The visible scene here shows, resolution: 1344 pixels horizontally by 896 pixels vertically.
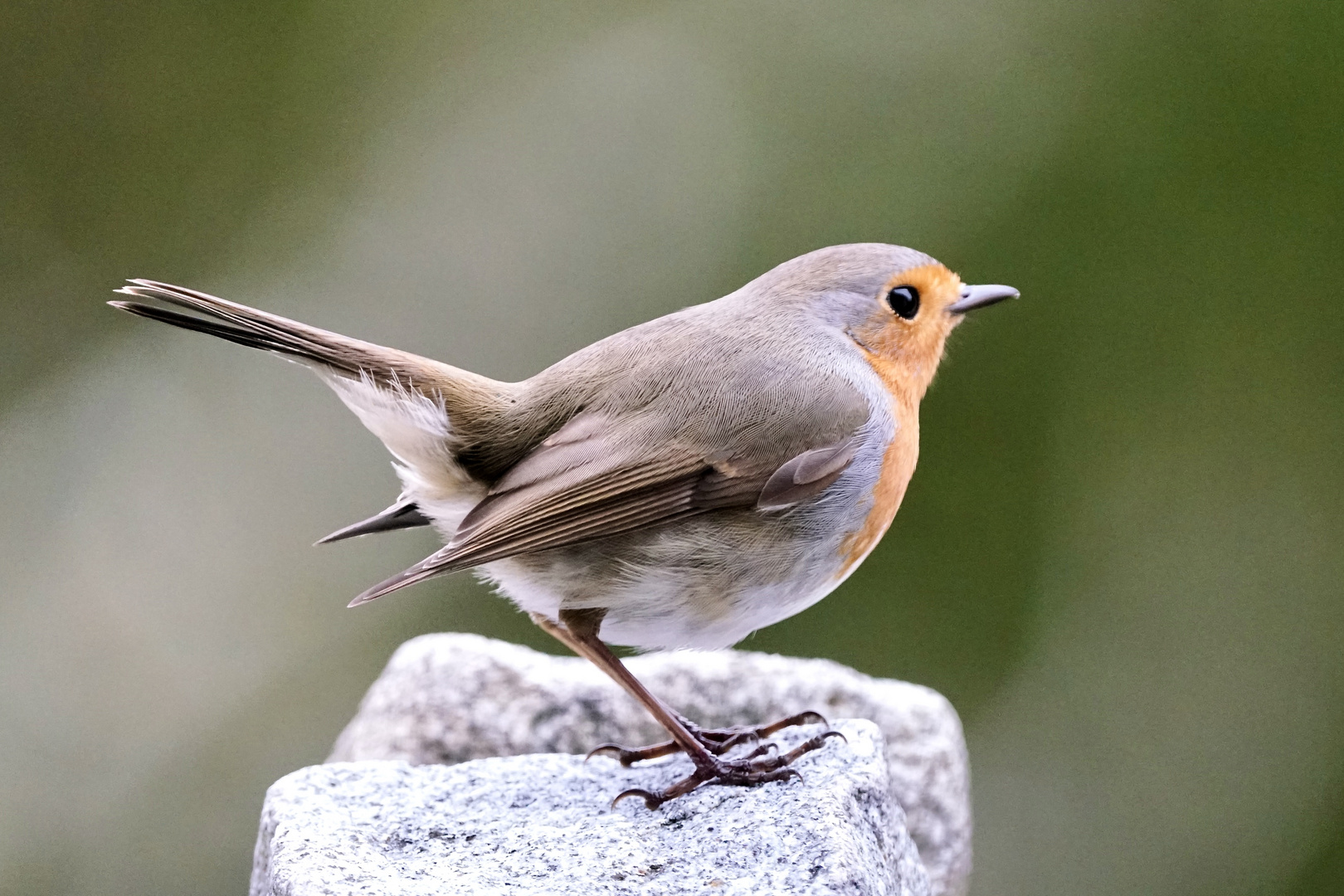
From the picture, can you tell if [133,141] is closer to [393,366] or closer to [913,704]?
[393,366]

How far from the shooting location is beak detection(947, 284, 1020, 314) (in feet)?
10.5

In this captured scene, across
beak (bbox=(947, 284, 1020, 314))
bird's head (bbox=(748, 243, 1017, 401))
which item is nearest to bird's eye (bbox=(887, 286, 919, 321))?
bird's head (bbox=(748, 243, 1017, 401))

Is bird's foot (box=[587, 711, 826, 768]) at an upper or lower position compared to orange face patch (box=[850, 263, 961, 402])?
lower

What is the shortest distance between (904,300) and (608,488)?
3.20ft

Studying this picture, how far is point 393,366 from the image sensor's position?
276 centimetres

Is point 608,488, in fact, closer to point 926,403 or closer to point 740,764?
point 740,764

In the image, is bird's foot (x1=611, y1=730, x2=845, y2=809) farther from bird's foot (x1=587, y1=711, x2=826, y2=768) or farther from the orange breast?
the orange breast

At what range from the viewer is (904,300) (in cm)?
315

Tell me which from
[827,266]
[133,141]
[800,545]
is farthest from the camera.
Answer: [133,141]

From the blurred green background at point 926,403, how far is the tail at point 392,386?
177 centimetres

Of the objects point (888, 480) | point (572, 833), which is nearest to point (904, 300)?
point (888, 480)

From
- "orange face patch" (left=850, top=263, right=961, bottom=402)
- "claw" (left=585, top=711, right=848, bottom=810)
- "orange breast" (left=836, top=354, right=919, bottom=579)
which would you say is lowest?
"claw" (left=585, top=711, right=848, bottom=810)

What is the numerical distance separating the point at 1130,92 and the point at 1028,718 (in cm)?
211

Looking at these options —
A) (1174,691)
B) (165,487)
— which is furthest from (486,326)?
(1174,691)
